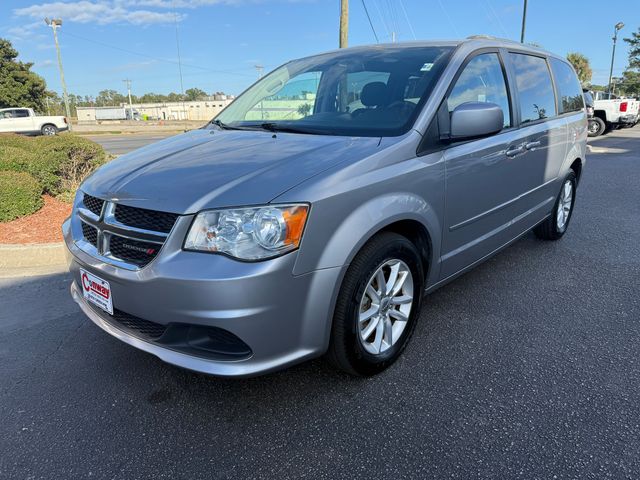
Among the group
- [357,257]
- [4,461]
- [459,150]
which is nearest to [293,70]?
[459,150]

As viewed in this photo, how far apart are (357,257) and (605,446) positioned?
1.36m

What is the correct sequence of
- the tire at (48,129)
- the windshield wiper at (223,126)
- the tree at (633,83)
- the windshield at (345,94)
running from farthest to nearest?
1. the tree at (633,83)
2. the tire at (48,129)
3. the windshield wiper at (223,126)
4. the windshield at (345,94)

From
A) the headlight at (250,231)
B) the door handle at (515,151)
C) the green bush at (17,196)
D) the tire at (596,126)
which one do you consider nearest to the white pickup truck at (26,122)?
the green bush at (17,196)

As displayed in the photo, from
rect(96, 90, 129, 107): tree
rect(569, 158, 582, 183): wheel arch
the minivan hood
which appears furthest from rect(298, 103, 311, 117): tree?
rect(96, 90, 129, 107): tree

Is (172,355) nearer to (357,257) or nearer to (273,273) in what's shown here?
(273,273)

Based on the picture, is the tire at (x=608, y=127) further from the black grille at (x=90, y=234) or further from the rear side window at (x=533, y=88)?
the black grille at (x=90, y=234)

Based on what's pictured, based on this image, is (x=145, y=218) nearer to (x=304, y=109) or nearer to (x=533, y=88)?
(x=304, y=109)

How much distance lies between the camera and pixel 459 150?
9.24ft

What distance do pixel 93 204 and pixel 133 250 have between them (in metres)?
0.54

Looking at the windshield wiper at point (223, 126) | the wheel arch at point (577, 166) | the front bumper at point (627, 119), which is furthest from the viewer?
the front bumper at point (627, 119)

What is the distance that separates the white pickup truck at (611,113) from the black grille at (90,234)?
2052 centimetres

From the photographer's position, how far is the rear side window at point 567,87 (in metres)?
4.48

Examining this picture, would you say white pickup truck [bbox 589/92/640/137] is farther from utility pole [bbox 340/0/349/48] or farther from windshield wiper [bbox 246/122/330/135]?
windshield wiper [bbox 246/122/330/135]

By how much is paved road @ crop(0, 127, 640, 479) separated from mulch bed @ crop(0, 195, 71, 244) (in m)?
1.66
